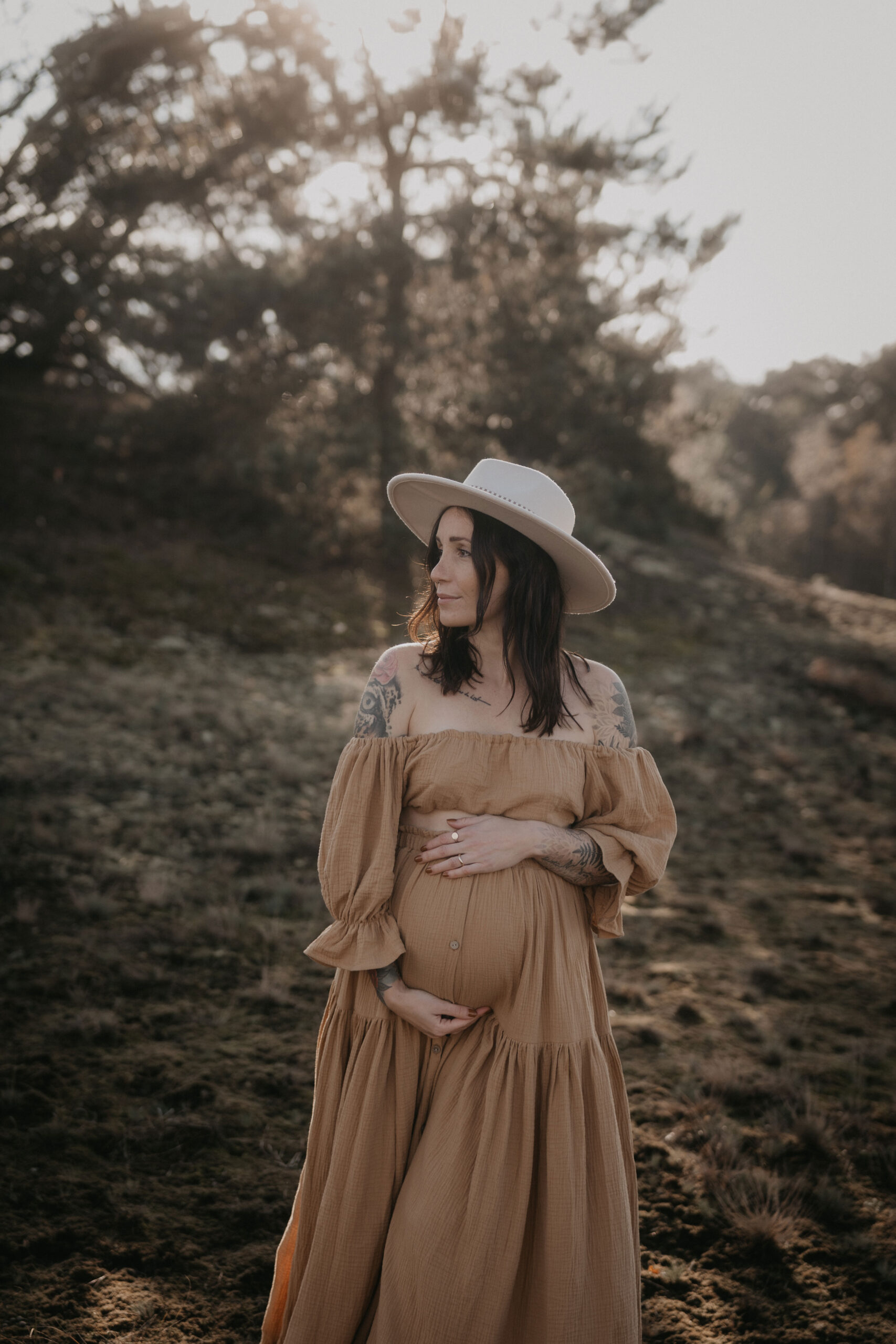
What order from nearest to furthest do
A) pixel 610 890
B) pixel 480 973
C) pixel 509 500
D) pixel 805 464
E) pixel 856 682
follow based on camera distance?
pixel 480 973
pixel 509 500
pixel 610 890
pixel 856 682
pixel 805 464

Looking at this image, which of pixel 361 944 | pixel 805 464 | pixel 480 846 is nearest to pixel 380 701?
pixel 480 846

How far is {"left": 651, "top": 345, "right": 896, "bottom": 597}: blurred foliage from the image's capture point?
2578cm

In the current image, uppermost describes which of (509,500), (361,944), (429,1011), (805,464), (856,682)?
(805,464)

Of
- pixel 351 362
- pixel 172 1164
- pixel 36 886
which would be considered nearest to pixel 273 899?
pixel 36 886

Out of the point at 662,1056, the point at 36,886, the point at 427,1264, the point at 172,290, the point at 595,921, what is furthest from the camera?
the point at 172,290

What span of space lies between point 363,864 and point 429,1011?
1.15ft

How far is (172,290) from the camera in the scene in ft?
39.7

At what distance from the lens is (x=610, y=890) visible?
84.4 inches

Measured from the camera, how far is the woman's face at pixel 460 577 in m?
2.10

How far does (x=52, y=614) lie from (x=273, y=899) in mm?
5801

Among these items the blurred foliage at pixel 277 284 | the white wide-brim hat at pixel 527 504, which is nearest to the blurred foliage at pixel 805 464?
the blurred foliage at pixel 277 284

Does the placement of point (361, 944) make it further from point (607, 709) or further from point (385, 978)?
point (607, 709)

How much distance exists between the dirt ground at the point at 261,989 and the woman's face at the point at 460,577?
2.09 m

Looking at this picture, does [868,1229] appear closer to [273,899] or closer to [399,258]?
[273,899]
